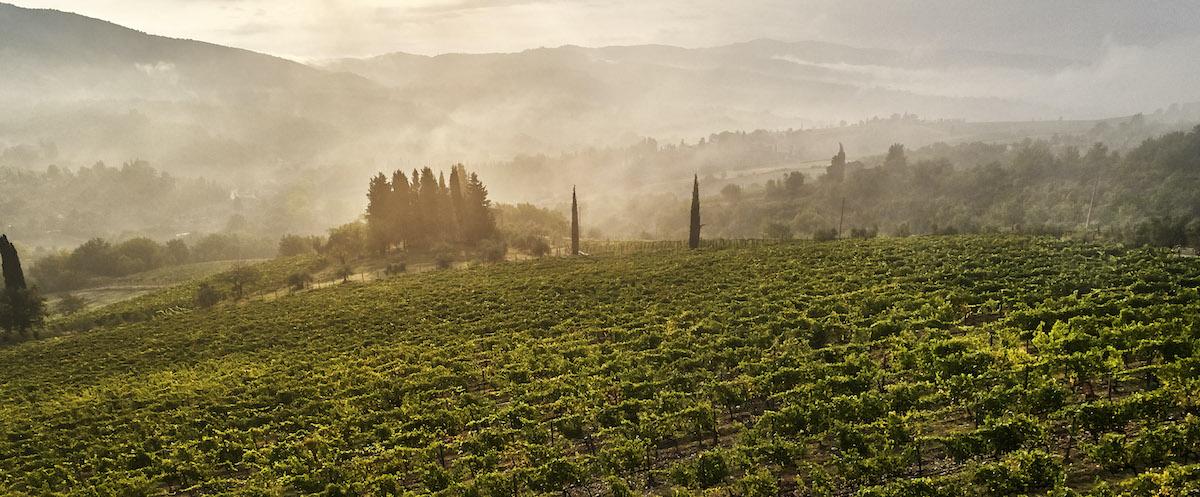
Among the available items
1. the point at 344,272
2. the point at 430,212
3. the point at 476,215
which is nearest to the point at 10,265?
the point at 344,272

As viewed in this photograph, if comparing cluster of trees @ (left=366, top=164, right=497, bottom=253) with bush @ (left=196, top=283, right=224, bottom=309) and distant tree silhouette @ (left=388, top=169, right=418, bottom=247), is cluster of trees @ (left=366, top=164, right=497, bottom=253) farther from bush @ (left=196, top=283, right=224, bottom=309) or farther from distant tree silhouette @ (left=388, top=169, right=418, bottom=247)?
bush @ (left=196, top=283, right=224, bottom=309)

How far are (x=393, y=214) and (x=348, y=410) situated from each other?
284 ft

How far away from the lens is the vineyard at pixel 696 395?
21.1m

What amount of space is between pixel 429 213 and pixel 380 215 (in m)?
9.86

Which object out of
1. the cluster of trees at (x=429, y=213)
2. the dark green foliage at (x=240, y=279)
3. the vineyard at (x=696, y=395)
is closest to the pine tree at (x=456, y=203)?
the cluster of trees at (x=429, y=213)

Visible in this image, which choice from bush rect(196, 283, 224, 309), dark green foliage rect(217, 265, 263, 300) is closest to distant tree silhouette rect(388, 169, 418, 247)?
dark green foliage rect(217, 265, 263, 300)

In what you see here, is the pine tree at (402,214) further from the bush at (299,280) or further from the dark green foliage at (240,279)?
the dark green foliage at (240,279)

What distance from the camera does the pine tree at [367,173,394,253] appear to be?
371 ft

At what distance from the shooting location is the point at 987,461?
2112 centimetres

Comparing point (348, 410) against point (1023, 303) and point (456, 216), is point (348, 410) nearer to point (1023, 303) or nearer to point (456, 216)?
point (1023, 303)

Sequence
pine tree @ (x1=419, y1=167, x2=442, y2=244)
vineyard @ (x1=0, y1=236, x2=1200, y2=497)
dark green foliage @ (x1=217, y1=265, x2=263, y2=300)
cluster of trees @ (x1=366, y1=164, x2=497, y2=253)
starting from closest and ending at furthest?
vineyard @ (x1=0, y1=236, x2=1200, y2=497), dark green foliage @ (x1=217, y1=265, x2=263, y2=300), cluster of trees @ (x1=366, y1=164, x2=497, y2=253), pine tree @ (x1=419, y1=167, x2=442, y2=244)

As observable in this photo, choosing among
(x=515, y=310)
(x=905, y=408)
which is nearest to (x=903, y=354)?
(x=905, y=408)

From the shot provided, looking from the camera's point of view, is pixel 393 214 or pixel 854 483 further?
pixel 393 214

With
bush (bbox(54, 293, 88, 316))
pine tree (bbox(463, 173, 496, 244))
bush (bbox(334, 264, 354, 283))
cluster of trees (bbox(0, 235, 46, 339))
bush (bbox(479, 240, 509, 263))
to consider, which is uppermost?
pine tree (bbox(463, 173, 496, 244))
